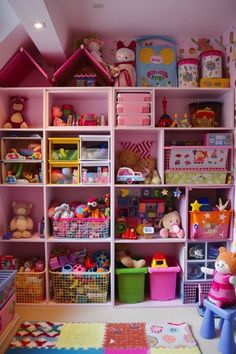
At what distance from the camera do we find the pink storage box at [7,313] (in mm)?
2043

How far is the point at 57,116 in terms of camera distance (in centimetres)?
259

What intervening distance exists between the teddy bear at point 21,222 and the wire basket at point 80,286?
1.32 ft

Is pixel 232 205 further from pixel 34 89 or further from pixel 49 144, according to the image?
pixel 34 89

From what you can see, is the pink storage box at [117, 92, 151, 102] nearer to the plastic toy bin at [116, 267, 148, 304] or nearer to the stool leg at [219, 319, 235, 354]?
the plastic toy bin at [116, 267, 148, 304]

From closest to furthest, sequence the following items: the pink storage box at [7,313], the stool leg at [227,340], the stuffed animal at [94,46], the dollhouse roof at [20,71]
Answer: the stool leg at [227,340]
the pink storage box at [7,313]
the dollhouse roof at [20,71]
the stuffed animal at [94,46]

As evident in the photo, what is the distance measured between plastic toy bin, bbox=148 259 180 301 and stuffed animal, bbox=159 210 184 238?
0.90ft

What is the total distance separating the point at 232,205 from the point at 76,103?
1.58 metres

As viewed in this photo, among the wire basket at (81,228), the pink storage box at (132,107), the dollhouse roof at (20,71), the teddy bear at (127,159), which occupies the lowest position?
the wire basket at (81,228)

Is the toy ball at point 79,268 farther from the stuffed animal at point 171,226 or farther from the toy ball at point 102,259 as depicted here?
the stuffed animal at point 171,226

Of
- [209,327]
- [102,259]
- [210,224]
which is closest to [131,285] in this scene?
[102,259]

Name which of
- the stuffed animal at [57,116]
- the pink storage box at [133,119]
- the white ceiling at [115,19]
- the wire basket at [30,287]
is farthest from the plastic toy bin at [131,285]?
the white ceiling at [115,19]

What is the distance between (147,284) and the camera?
277 cm

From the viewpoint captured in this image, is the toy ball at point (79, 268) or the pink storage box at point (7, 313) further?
the toy ball at point (79, 268)

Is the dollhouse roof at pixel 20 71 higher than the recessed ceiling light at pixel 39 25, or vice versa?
the recessed ceiling light at pixel 39 25
